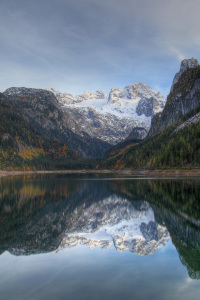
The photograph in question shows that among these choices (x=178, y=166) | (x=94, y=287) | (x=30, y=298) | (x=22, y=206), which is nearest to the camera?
(x=30, y=298)

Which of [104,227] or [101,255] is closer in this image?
[101,255]

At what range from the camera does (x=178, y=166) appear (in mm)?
144375

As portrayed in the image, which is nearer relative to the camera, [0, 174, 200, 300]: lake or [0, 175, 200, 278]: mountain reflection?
[0, 174, 200, 300]: lake

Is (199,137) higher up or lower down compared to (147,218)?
higher up

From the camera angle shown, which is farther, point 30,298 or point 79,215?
point 79,215

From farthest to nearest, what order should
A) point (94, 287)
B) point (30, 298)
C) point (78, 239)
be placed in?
1. point (78, 239)
2. point (94, 287)
3. point (30, 298)

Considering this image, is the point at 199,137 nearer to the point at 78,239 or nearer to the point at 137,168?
the point at 137,168

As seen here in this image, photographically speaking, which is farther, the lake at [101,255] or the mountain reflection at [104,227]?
the mountain reflection at [104,227]

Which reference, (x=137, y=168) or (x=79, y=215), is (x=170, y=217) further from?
(x=137, y=168)

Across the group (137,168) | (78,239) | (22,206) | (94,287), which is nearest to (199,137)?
(137,168)

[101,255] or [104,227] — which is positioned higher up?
[101,255]

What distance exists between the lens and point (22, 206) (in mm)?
44812

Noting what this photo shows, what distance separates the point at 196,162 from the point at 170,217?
4301 inches

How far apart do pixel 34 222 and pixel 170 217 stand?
1626 centimetres
